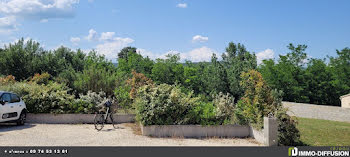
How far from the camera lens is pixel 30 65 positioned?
21609 mm

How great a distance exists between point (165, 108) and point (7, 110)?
5.86 m

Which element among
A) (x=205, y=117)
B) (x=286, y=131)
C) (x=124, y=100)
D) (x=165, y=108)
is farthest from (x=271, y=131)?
(x=124, y=100)

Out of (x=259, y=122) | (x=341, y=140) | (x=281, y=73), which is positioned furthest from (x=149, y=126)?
(x=281, y=73)

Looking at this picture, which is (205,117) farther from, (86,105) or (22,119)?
(22,119)

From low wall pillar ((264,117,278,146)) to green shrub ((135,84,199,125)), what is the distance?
8.44 ft

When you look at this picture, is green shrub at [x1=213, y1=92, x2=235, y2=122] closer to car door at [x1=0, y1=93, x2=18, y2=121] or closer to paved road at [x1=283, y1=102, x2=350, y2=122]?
car door at [x1=0, y1=93, x2=18, y2=121]

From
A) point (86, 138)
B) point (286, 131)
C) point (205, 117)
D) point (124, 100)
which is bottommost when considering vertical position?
point (86, 138)

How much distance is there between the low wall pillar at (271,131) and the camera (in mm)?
7637

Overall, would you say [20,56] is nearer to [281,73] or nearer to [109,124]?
[109,124]

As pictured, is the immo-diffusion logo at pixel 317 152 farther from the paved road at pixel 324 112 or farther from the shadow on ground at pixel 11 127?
the paved road at pixel 324 112

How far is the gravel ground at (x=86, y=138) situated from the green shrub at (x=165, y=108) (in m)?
0.70

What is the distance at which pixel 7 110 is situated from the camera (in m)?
9.67

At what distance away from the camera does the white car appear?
9.57 metres

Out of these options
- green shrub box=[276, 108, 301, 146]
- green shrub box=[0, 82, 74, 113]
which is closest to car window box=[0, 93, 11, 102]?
green shrub box=[0, 82, 74, 113]
